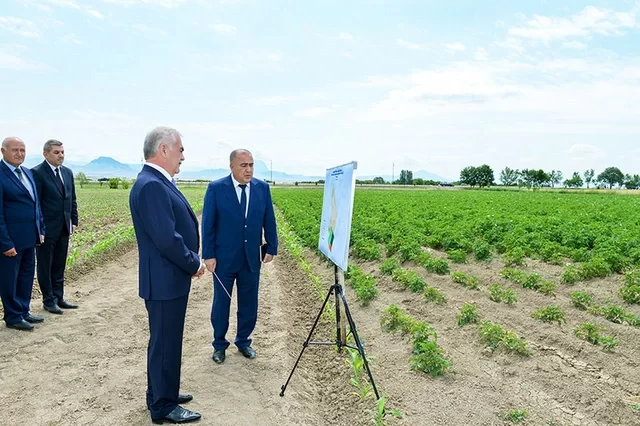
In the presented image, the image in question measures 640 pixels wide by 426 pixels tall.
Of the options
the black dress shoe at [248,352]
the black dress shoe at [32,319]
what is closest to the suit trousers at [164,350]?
the black dress shoe at [248,352]

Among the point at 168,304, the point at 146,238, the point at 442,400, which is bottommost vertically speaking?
the point at 442,400

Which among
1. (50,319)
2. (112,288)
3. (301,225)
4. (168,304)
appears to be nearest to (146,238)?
(168,304)

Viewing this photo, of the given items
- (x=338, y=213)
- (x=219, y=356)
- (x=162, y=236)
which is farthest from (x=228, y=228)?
(x=162, y=236)

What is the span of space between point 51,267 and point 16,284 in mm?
760

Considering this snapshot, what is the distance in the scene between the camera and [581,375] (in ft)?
16.3

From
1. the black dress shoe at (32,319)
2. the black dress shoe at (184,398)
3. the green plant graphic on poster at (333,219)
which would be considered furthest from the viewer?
the black dress shoe at (32,319)

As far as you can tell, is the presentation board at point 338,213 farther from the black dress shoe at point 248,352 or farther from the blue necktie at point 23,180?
the blue necktie at point 23,180

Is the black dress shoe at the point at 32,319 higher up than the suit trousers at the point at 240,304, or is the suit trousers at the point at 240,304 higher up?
the suit trousers at the point at 240,304

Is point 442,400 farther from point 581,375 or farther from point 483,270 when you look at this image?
point 483,270

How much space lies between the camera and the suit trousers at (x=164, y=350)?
3.99 metres

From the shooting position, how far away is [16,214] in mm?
6480

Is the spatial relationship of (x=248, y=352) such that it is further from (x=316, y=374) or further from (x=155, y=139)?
(x=155, y=139)

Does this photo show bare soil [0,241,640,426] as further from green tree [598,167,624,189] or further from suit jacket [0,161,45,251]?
green tree [598,167,624,189]

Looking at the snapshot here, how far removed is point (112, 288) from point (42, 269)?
199cm
